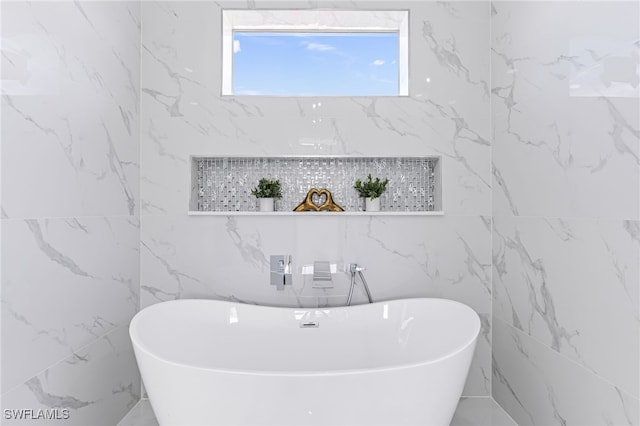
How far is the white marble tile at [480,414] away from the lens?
2127 millimetres

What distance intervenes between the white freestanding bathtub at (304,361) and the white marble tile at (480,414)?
435 millimetres

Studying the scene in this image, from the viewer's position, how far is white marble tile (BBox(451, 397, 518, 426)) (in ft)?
6.98

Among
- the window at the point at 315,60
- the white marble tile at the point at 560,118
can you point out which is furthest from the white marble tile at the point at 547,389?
the window at the point at 315,60

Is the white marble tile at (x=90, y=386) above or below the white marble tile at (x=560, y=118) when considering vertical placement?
below

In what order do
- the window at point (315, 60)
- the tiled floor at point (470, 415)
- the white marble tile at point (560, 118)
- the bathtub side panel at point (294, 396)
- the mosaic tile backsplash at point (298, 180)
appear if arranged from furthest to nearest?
the window at point (315, 60) → the mosaic tile backsplash at point (298, 180) → the tiled floor at point (470, 415) → the white marble tile at point (560, 118) → the bathtub side panel at point (294, 396)

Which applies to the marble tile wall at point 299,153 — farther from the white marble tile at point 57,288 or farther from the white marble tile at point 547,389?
the white marble tile at point 57,288

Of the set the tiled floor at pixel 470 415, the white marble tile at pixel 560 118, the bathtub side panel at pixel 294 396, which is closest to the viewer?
the bathtub side panel at pixel 294 396

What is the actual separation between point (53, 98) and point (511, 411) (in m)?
2.51

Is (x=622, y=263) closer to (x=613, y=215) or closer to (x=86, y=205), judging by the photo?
(x=613, y=215)

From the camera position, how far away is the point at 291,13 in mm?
2516

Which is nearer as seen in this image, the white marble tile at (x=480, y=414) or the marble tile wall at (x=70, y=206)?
the marble tile wall at (x=70, y=206)

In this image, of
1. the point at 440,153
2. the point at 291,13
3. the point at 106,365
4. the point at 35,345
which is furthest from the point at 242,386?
the point at 291,13

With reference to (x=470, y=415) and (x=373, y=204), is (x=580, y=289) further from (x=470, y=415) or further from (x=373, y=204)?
(x=373, y=204)

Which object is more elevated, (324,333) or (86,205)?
(86,205)
